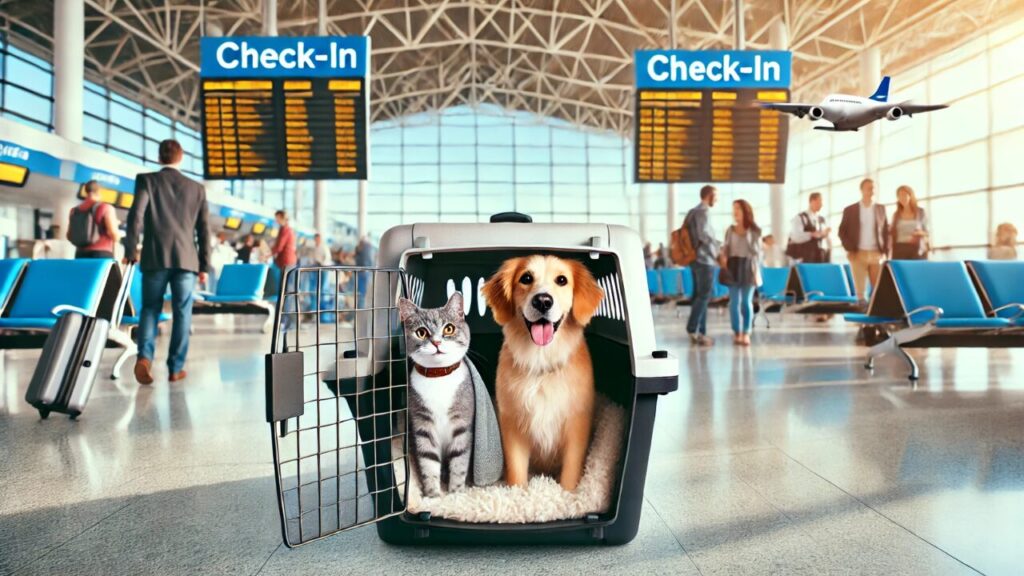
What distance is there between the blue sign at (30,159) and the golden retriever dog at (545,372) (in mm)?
10967

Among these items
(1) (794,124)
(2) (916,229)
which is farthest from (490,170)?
(2) (916,229)

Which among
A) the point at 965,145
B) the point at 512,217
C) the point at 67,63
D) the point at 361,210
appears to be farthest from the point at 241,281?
the point at 965,145

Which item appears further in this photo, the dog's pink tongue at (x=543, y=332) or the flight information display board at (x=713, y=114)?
the flight information display board at (x=713, y=114)

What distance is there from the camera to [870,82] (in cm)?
1399

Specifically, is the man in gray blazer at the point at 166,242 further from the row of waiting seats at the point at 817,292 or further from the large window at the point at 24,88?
the large window at the point at 24,88

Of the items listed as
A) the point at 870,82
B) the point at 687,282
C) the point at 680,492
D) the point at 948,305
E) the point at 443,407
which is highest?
the point at 870,82

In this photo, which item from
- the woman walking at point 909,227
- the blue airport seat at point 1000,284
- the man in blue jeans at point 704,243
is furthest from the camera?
the man in blue jeans at point 704,243

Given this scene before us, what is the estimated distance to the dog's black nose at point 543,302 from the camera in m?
1.60

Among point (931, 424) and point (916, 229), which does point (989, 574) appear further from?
point (916, 229)

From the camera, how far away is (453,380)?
5.37ft

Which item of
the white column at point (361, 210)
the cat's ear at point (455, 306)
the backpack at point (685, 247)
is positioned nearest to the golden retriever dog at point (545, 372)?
the cat's ear at point (455, 306)

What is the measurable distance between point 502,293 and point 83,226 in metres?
5.68

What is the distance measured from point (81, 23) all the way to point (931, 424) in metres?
13.7

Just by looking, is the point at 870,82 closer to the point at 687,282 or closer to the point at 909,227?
the point at 687,282
